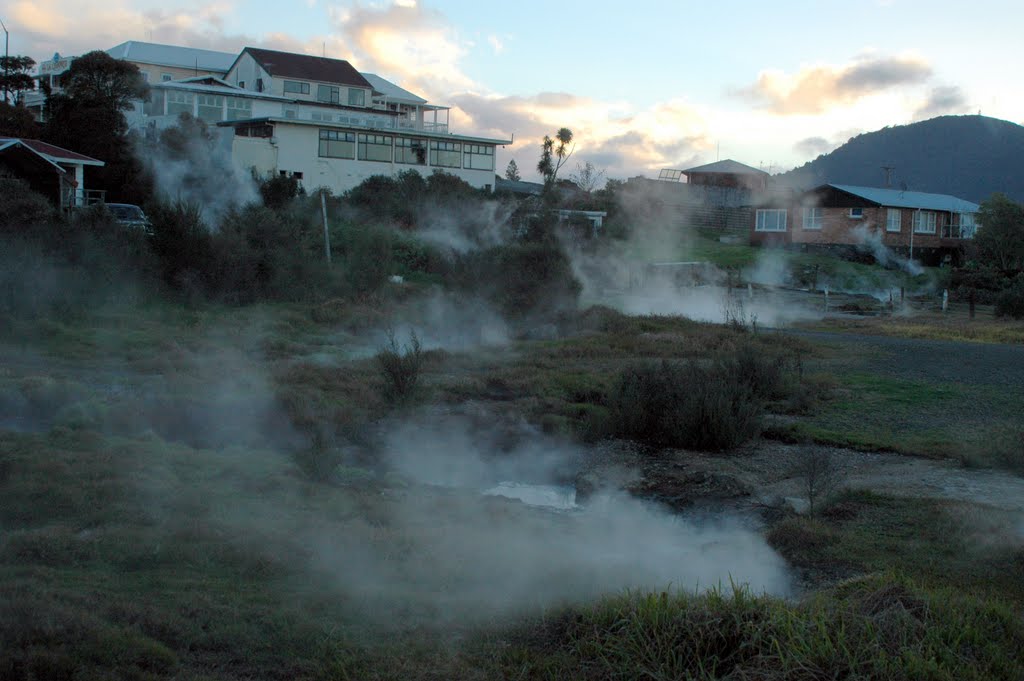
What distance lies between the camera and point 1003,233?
4462 cm

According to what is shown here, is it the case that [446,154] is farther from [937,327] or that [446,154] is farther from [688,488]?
[688,488]

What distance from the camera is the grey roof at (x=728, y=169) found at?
Result: 61781mm

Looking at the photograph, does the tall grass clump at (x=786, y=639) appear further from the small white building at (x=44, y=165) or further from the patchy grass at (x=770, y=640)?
the small white building at (x=44, y=165)

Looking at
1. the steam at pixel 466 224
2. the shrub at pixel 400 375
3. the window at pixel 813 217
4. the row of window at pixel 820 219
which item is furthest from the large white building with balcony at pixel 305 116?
the shrub at pixel 400 375

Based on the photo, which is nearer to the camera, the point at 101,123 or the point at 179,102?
the point at 101,123

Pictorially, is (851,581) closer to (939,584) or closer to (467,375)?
(939,584)

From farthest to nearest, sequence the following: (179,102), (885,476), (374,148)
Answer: (179,102) < (374,148) < (885,476)

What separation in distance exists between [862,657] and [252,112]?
54.3 meters

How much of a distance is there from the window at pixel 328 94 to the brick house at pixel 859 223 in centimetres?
2938

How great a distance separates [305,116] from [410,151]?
8245 mm

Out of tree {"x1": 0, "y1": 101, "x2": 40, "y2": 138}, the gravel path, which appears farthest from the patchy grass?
tree {"x1": 0, "y1": 101, "x2": 40, "y2": 138}

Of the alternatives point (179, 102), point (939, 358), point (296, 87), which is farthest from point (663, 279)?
point (296, 87)

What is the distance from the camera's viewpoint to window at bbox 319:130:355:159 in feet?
159

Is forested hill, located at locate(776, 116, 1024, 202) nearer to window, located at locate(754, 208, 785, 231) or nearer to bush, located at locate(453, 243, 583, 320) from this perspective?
window, located at locate(754, 208, 785, 231)
